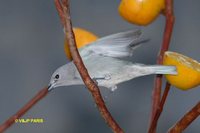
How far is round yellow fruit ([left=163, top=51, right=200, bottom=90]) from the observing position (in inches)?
16.9

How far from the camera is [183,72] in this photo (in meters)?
0.43

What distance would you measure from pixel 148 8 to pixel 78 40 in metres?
0.10

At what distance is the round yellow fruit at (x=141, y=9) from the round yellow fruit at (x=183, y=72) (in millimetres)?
61

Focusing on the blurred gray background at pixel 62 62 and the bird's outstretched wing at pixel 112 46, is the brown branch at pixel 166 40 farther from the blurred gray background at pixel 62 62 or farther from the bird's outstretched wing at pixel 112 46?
the blurred gray background at pixel 62 62

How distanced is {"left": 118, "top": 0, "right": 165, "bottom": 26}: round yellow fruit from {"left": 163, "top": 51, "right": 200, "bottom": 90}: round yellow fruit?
0.06m

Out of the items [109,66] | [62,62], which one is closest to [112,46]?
[109,66]

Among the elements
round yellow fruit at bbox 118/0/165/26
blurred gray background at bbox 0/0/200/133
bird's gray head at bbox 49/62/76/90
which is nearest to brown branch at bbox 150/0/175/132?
round yellow fruit at bbox 118/0/165/26

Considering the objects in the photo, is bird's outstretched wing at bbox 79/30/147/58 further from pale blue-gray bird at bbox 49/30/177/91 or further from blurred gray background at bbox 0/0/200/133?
blurred gray background at bbox 0/0/200/133

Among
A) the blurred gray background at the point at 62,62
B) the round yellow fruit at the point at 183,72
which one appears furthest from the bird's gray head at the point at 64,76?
the blurred gray background at the point at 62,62

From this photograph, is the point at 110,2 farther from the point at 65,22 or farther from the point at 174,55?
the point at 65,22

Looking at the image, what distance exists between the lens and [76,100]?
96cm

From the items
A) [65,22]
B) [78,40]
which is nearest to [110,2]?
[78,40]

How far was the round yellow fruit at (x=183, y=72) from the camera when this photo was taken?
43cm

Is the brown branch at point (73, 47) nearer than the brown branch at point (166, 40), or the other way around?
the brown branch at point (73, 47)
